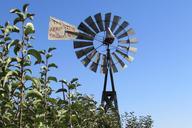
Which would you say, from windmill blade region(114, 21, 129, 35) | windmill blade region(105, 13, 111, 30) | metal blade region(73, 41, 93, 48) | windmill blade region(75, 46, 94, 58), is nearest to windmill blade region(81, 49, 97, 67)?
windmill blade region(75, 46, 94, 58)

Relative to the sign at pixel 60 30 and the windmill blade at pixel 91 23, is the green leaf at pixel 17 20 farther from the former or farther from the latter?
the windmill blade at pixel 91 23

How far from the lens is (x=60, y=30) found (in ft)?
135

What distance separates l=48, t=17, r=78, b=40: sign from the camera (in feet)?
121

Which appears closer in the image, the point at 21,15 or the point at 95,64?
the point at 21,15

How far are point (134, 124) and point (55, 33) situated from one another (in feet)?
52.6

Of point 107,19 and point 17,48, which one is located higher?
point 107,19

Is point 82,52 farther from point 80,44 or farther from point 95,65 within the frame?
point 95,65

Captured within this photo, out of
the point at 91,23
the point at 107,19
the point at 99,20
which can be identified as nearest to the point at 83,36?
the point at 91,23

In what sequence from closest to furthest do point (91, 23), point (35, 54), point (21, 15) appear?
point (35, 54), point (21, 15), point (91, 23)

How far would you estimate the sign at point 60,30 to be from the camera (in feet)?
121

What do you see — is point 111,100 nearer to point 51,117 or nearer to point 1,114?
point 51,117

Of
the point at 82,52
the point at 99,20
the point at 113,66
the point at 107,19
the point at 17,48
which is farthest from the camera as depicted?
the point at 107,19

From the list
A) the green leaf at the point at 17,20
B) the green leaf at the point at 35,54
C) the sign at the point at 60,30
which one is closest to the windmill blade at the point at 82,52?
the sign at the point at 60,30

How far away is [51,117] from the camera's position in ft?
42.8
